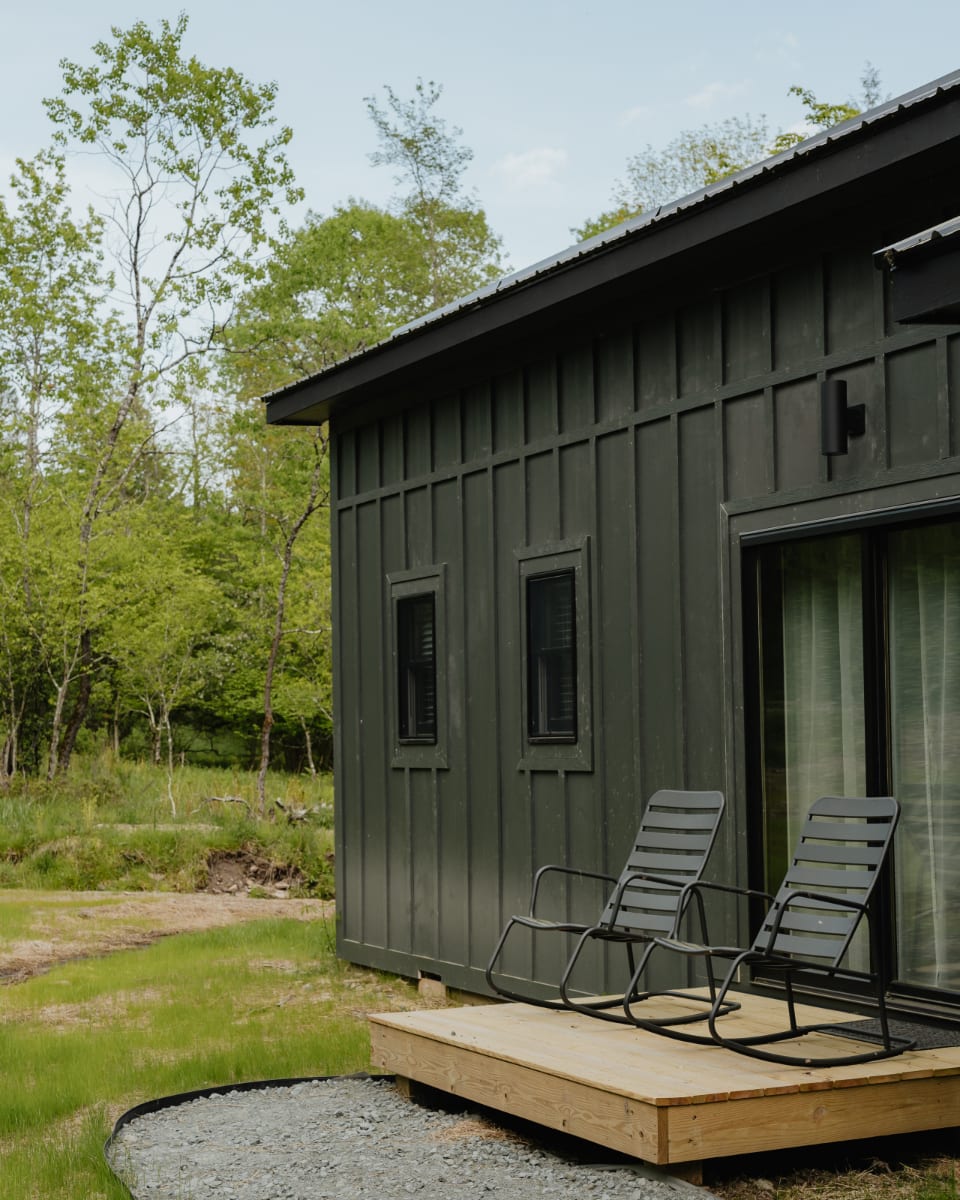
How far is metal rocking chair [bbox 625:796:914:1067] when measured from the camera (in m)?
4.76

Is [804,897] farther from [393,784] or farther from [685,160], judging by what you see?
[685,160]

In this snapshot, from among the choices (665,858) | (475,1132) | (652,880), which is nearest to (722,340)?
(665,858)

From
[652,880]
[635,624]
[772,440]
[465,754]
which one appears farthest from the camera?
[465,754]

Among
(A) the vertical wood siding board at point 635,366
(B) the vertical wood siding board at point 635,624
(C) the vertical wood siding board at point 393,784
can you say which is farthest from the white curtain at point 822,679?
(C) the vertical wood siding board at point 393,784

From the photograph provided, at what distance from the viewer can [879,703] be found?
220 inches

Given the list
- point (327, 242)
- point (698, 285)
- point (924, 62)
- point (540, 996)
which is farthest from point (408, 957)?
point (924, 62)

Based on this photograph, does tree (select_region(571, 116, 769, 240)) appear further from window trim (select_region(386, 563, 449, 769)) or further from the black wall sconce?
the black wall sconce

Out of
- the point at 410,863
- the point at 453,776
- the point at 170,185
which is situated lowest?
the point at 410,863

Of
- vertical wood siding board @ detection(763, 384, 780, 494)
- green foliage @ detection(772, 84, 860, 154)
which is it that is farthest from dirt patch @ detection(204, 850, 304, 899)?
green foliage @ detection(772, 84, 860, 154)

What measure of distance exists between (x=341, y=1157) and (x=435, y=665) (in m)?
3.97

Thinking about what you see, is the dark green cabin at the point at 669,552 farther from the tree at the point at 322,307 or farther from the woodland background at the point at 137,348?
the tree at the point at 322,307

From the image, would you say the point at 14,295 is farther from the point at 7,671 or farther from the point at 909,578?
the point at 909,578

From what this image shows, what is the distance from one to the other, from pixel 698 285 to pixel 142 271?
14.3 meters

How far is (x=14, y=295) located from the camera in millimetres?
18828
